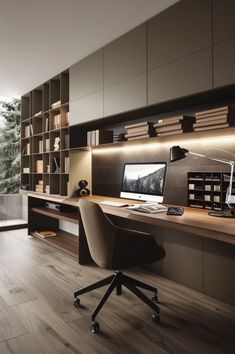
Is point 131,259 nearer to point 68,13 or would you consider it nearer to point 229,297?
point 229,297

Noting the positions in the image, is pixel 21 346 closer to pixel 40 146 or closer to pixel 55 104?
pixel 55 104

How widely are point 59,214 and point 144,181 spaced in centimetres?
158

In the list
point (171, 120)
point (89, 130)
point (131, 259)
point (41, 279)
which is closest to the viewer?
point (131, 259)

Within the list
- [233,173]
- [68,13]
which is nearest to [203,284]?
[233,173]

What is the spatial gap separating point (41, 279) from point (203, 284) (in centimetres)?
159

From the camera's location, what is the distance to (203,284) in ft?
8.27

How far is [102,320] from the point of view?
2047 mm

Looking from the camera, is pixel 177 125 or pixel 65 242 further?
pixel 65 242

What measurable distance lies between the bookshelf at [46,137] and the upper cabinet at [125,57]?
1046mm

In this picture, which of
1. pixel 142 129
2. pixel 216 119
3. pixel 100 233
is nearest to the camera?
pixel 100 233

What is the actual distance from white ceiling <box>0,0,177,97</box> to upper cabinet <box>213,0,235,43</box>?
0.49 meters

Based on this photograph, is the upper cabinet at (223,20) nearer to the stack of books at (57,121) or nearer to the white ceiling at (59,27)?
the white ceiling at (59,27)

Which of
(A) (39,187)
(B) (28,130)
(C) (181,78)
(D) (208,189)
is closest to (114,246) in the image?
(D) (208,189)

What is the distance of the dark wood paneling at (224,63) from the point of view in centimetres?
189
